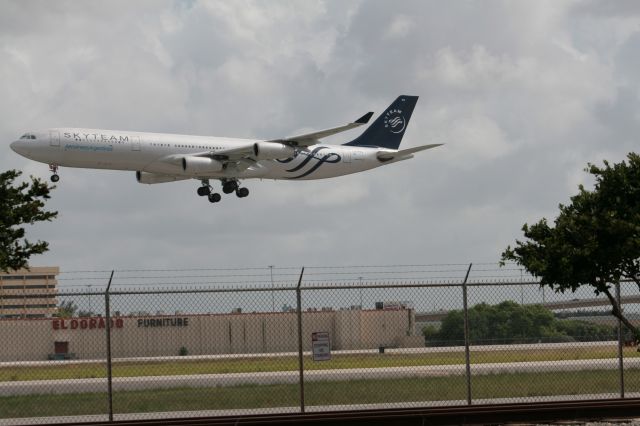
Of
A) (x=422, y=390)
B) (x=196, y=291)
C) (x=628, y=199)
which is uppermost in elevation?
(x=628, y=199)

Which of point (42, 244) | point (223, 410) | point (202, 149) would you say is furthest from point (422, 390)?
point (202, 149)

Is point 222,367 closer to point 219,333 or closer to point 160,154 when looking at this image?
point 219,333

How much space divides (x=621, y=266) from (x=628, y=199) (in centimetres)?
116

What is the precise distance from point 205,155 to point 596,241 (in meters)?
30.4

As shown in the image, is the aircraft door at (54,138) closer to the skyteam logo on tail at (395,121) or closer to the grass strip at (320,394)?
the grass strip at (320,394)

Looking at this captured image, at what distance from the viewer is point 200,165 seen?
155 feet

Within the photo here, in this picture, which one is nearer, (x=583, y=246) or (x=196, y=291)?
(x=196, y=291)

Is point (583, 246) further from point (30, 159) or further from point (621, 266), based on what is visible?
point (30, 159)

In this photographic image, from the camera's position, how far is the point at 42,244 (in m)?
17.8

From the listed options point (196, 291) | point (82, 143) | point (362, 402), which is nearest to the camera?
point (196, 291)

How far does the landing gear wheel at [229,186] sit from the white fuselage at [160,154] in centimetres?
59

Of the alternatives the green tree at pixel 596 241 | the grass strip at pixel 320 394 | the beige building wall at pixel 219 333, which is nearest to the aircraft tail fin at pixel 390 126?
the beige building wall at pixel 219 333

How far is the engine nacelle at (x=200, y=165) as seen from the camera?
46.6m

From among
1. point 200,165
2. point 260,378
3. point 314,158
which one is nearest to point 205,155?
point 200,165
